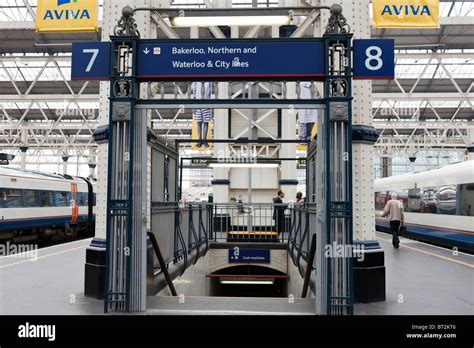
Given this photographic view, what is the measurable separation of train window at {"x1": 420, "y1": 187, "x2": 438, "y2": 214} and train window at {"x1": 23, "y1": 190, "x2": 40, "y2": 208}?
15045 mm

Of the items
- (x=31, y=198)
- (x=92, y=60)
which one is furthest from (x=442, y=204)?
(x=31, y=198)

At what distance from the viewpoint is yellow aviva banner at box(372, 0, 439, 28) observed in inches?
367

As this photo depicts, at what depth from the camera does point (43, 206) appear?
19.8 m

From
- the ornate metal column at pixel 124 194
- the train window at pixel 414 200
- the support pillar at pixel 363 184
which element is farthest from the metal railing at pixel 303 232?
the train window at pixel 414 200

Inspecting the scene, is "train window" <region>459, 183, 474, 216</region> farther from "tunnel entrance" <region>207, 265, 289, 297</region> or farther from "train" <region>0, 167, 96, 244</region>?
"train" <region>0, 167, 96, 244</region>

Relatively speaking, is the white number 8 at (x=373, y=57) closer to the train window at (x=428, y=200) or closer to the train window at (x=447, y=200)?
the train window at (x=447, y=200)

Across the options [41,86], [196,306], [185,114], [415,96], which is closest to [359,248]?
[196,306]

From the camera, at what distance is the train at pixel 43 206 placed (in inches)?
660

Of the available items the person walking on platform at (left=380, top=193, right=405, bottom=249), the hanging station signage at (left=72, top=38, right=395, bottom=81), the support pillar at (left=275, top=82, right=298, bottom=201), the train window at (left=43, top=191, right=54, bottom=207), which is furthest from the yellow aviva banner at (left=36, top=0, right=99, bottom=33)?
the train window at (left=43, top=191, right=54, bottom=207)

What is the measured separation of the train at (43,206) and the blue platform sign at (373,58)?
1420 cm

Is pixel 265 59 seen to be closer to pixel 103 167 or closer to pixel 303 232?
pixel 103 167
